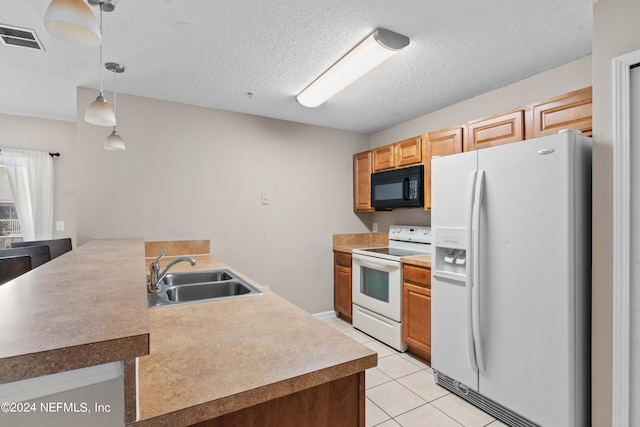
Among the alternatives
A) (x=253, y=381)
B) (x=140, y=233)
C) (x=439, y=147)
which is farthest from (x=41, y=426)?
(x=439, y=147)

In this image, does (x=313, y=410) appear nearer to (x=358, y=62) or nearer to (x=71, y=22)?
(x=71, y=22)

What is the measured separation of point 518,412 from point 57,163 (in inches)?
198

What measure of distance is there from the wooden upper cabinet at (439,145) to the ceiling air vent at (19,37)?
9.71 ft

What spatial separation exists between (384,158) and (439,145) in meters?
0.79

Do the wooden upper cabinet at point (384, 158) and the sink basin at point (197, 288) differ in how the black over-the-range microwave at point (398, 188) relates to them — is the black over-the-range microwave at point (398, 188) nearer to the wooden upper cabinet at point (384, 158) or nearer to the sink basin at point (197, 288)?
the wooden upper cabinet at point (384, 158)

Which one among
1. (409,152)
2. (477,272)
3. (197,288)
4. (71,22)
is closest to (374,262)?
(409,152)

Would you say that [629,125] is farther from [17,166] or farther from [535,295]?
Result: [17,166]

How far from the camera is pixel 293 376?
0.81 m

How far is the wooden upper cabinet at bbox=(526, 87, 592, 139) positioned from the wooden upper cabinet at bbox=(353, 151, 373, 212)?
6.01 ft

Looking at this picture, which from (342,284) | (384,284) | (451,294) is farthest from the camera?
(342,284)

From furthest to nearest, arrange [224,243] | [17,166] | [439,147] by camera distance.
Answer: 1. [17,166]
2. [224,243]
3. [439,147]

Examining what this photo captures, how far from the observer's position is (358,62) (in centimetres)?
210

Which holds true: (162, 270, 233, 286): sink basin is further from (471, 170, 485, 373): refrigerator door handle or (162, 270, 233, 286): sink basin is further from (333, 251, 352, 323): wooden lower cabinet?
(333, 251, 352, 323): wooden lower cabinet

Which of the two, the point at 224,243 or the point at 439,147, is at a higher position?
the point at 439,147
